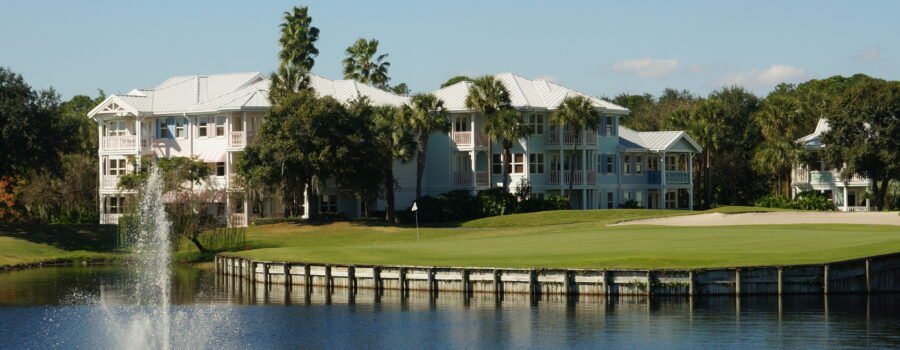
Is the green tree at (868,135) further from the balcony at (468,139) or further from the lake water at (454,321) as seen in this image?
the lake water at (454,321)

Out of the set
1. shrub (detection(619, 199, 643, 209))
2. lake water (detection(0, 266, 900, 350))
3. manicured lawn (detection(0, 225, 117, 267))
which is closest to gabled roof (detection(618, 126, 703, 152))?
shrub (detection(619, 199, 643, 209))

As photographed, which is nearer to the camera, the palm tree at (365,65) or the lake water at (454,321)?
the lake water at (454,321)

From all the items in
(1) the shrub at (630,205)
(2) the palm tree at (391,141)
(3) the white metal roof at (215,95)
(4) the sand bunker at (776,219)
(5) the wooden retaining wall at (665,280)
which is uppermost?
(3) the white metal roof at (215,95)

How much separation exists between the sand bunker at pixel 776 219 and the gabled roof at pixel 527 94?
16.0 meters

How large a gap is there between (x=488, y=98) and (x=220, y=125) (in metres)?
17.4

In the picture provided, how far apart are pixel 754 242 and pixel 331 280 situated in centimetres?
1703

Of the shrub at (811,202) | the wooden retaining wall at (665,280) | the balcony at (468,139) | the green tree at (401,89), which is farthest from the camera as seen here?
the green tree at (401,89)

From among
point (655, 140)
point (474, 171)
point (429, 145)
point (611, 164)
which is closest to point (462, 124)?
point (429, 145)

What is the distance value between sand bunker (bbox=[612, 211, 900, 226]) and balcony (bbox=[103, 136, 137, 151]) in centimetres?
3390

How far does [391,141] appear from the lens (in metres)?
73.3

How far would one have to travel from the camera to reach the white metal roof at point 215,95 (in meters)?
78.4

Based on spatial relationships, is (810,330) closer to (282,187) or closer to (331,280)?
(331,280)

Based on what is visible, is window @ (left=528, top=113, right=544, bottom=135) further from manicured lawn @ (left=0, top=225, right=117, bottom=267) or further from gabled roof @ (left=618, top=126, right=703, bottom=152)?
manicured lawn @ (left=0, top=225, right=117, bottom=267)

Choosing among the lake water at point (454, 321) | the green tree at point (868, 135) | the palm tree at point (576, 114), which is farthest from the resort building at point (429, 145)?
the lake water at point (454, 321)
